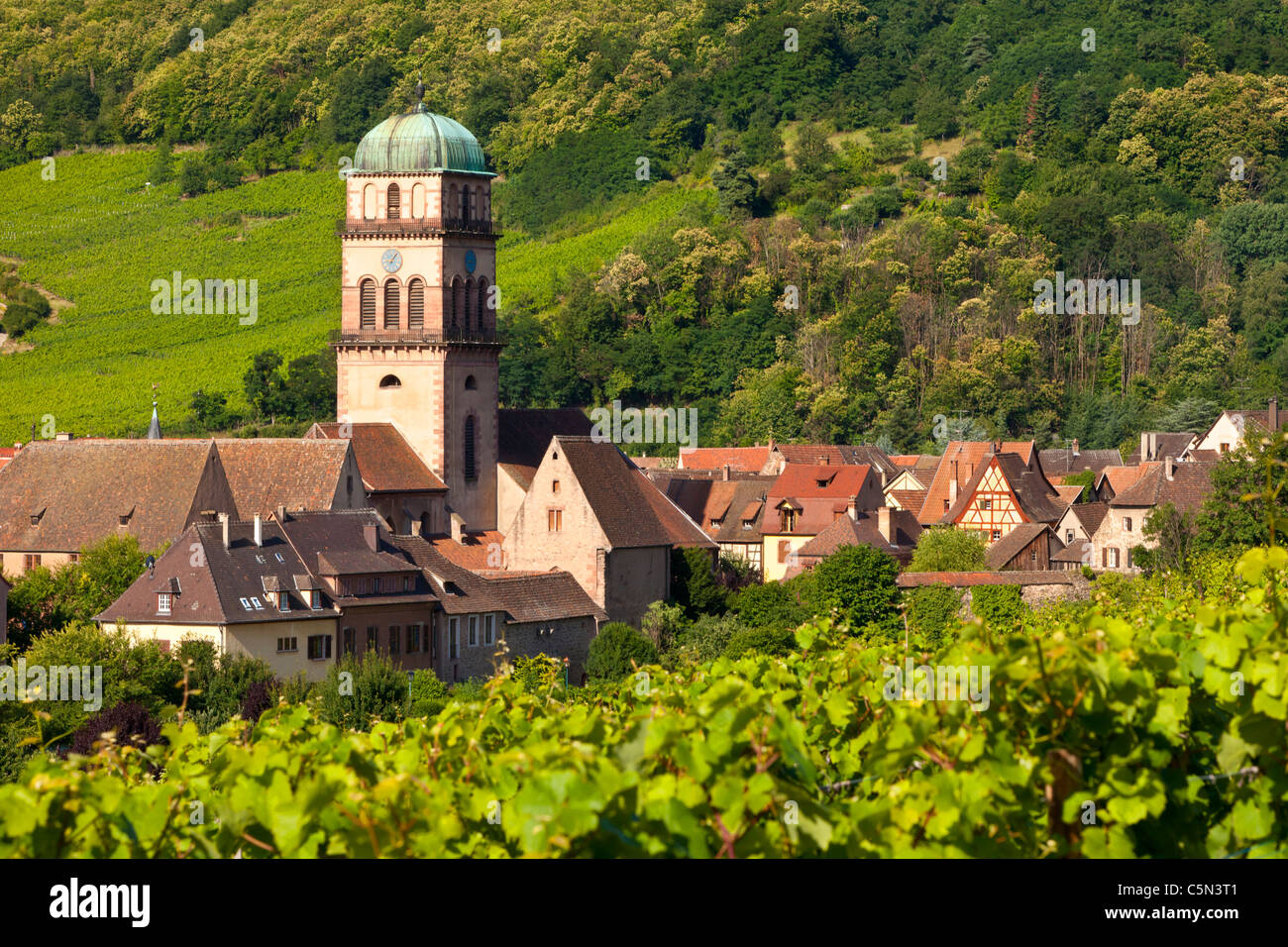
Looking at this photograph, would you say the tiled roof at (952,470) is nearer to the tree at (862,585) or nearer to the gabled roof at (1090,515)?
the gabled roof at (1090,515)

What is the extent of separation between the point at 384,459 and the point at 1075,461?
142 feet

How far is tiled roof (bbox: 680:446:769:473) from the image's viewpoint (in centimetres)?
9881

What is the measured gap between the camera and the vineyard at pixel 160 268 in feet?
358

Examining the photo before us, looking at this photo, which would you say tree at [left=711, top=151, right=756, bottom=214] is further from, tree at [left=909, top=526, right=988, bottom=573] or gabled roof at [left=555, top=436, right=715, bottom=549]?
gabled roof at [left=555, top=436, right=715, bottom=549]

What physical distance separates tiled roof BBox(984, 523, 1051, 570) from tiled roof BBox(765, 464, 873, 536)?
22.9 ft

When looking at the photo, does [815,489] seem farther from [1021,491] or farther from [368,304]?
[368,304]

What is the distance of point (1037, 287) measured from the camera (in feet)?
390

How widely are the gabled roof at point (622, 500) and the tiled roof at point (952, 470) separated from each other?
61.4 ft

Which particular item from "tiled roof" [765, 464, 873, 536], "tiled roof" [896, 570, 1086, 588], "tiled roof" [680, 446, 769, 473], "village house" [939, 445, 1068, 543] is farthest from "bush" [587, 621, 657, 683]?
"tiled roof" [680, 446, 769, 473]

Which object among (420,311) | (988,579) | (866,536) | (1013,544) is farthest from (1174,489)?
(420,311)

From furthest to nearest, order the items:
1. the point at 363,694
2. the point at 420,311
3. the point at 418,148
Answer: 1. the point at 418,148
2. the point at 420,311
3. the point at 363,694

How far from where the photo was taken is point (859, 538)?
69.6 meters
